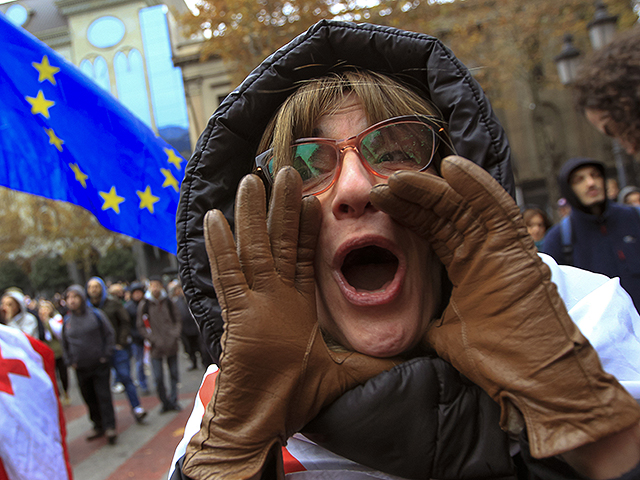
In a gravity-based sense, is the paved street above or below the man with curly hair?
below

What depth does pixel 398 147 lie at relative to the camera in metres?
1.39

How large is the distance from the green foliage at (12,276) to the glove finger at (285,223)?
40.4m

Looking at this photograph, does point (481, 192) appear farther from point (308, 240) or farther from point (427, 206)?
point (308, 240)

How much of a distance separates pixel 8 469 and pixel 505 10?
1689 cm

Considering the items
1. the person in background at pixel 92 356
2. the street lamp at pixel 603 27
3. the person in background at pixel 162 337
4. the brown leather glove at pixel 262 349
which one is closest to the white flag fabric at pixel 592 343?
the brown leather glove at pixel 262 349

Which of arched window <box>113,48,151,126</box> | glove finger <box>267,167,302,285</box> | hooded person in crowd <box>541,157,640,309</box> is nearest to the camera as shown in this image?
glove finger <box>267,167,302,285</box>

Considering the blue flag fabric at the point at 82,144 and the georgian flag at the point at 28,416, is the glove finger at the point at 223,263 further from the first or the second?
the georgian flag at the point at 28,416

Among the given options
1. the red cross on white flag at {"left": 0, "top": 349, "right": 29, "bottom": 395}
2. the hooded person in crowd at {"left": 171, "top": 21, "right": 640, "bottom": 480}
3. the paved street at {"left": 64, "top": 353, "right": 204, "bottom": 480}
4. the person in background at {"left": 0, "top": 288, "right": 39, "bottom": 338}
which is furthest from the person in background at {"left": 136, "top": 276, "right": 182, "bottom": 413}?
the hooded person in crowd at {"left": 171, "top": 21, "right": 640, "bottom": 480}

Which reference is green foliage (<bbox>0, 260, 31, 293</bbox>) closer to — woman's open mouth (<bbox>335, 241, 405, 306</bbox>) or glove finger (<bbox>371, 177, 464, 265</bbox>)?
woman's open mouth (<bbox>335, 241, 405, 306</bbox>)

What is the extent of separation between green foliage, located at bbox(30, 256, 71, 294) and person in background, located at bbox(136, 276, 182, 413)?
99.5ft

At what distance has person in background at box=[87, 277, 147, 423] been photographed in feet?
23.9

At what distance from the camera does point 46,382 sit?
8.48ft

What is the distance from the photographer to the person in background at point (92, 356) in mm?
6664

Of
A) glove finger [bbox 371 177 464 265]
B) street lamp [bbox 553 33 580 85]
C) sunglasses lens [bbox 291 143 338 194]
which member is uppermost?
street lamp [bbox 553 33 580 85]
